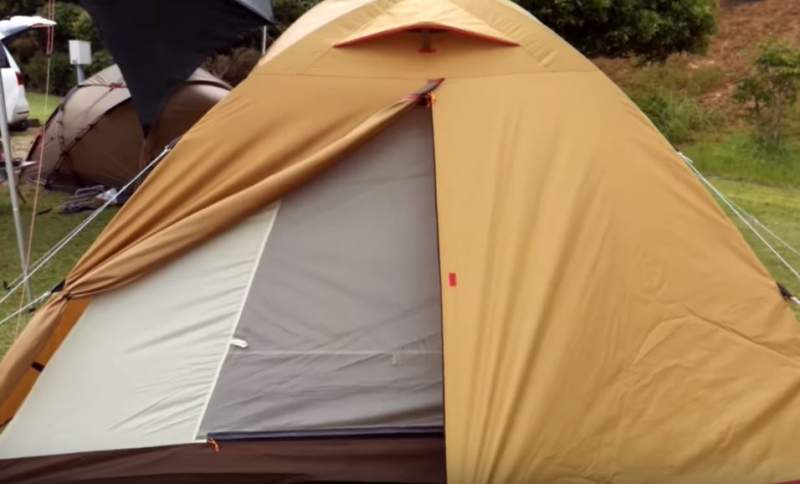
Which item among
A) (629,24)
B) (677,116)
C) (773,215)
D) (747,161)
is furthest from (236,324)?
(677,116)

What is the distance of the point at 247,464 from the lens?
3.73 m

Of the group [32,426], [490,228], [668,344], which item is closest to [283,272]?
[490,228]

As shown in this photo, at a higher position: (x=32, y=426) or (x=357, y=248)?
(x=357, y=248)

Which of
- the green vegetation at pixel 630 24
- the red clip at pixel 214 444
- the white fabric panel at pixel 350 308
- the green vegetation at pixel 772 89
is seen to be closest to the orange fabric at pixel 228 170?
the white fabric panel at pixel 350 308

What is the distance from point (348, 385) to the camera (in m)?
3.89

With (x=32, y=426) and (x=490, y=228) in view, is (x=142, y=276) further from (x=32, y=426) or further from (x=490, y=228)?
(x=490, y=228)

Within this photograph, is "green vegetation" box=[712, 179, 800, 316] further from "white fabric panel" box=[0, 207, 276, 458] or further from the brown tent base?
"white fabric panel" box=[0, 207, 276, 458]

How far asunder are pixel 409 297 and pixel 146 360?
1.12 metres

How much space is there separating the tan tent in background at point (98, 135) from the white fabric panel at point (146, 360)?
5.35 m

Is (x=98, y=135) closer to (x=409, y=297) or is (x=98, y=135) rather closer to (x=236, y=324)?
(x=236, y=324)

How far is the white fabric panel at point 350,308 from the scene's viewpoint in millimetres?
3865

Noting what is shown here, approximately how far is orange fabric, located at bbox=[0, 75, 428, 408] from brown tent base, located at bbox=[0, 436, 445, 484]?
388 millimetres

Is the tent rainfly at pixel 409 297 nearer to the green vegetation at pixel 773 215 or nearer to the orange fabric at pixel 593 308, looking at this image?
the orange fabric at pixel 593 308

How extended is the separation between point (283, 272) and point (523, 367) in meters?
1.10
